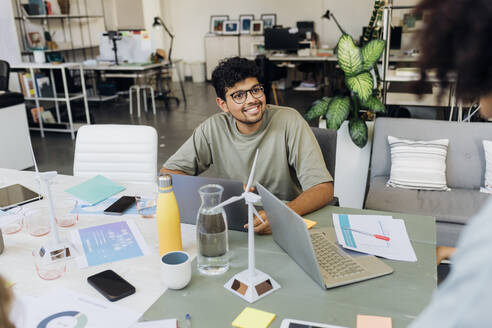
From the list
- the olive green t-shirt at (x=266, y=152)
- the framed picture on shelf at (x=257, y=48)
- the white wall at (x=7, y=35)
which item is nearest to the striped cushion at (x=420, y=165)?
the olive green t-shirt at (x=266, y=152)

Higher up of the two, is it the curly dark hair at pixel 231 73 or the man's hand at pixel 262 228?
the curly dark hair at pixel 231 73

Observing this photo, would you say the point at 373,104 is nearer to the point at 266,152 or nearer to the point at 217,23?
the point at 266,152

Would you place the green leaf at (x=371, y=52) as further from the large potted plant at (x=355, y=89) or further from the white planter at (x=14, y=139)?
the white planter at (x=14, y=139)

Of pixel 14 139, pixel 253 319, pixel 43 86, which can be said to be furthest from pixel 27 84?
pixel 253 319

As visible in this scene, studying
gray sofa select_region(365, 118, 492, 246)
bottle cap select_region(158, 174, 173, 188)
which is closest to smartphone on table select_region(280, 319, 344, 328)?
bottle cap select_region(158, 174, 173, 188)

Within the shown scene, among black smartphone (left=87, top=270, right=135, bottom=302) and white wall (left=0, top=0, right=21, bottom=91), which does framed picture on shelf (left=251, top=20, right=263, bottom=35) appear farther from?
black smartphone (left=87, top=270, right=135, bottom=302)

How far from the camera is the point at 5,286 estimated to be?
1.90 ft

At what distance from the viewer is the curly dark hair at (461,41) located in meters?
0.52

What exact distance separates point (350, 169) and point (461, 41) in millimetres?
2668

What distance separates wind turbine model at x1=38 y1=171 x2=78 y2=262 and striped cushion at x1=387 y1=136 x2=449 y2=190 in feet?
6.71

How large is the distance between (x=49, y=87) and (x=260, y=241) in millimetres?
5104

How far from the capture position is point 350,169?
315cm

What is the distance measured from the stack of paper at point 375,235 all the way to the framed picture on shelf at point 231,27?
8312 millimetres

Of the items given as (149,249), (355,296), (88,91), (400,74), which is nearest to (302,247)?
(355,296)
